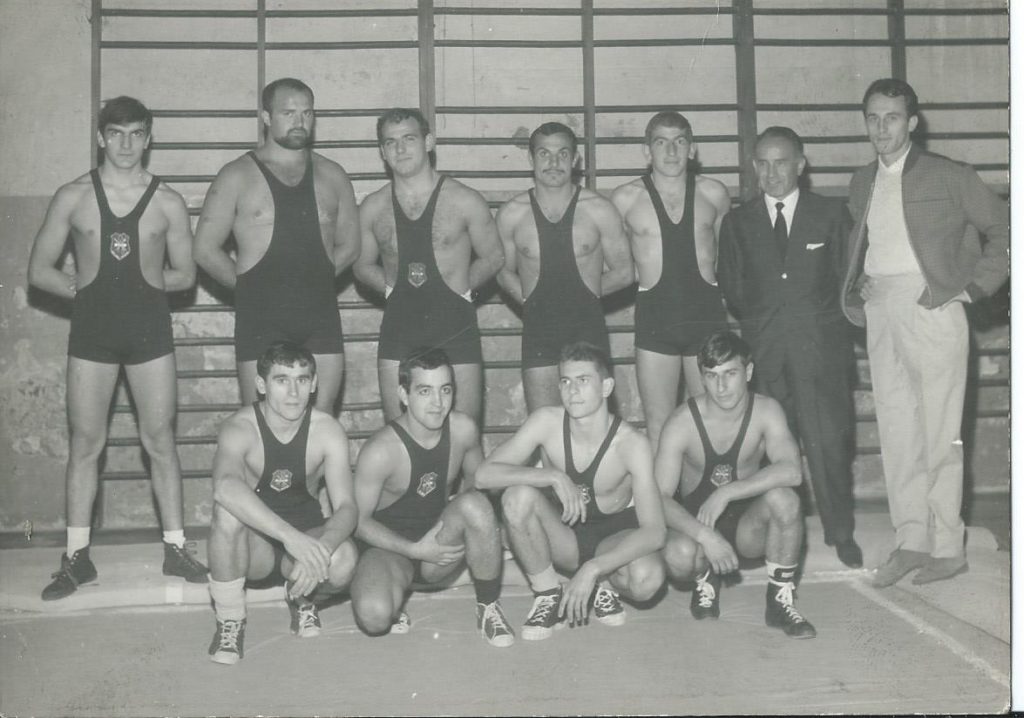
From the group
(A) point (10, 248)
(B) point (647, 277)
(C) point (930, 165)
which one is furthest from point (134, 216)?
(C) point (930, 165)

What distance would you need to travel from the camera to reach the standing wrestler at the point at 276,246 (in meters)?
4.45

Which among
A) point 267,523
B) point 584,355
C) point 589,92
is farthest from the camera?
point 589,92

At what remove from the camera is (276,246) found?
4477 mm

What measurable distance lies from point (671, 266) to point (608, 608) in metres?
1.59

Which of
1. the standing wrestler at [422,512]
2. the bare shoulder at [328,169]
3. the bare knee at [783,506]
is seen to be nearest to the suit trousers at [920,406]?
the bare knee at [783,506]

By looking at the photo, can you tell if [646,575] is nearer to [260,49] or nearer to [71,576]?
[71,576]

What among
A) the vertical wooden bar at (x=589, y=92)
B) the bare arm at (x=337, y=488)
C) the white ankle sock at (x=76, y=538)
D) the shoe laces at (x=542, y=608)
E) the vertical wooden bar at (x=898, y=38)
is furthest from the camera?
the vertical wooden bar at (x=898, y=38)

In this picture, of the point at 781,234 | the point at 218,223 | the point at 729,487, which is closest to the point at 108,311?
the point at 218,223

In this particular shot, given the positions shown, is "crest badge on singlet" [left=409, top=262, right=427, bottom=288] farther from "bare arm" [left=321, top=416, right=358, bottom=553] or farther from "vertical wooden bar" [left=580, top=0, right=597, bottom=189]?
"vertical wooden bar" [left=580, top=0, right=597, bottom=189]

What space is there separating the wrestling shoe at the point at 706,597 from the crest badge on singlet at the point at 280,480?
162 centimetres

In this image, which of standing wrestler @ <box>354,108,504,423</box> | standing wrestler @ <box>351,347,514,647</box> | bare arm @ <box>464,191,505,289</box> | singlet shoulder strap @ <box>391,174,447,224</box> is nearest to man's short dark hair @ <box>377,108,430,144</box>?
standing wrestler @ <box>354,108,504,423</box>

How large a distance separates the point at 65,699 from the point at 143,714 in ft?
0.96

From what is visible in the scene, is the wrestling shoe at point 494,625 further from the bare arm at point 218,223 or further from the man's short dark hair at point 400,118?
the man's short dark hair at point 400,118

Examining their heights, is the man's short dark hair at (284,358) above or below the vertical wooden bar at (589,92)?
below
